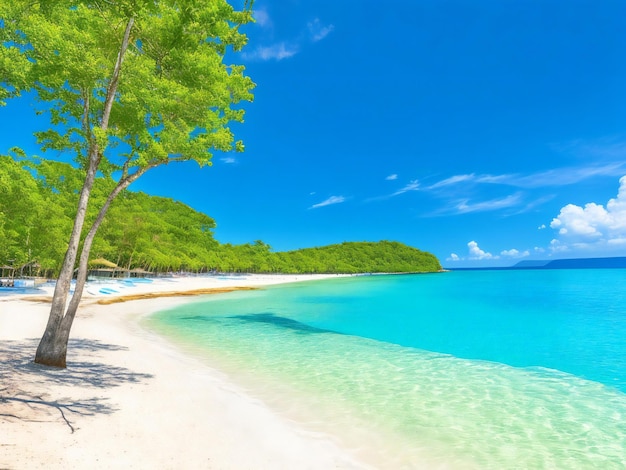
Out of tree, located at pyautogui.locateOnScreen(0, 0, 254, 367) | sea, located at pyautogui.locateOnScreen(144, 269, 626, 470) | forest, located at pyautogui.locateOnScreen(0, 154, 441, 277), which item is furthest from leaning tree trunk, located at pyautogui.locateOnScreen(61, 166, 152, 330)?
sea, located at pyautogui.locateOnScreen(144, 269, 626, 470)

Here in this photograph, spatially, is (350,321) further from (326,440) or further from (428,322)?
(326,440)

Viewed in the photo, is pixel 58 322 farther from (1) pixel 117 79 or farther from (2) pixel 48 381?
(1) pixel 117 79

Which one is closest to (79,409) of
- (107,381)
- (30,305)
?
(107,381)

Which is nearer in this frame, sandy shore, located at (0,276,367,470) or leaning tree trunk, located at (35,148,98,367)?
sandy shore, located at (0,276,367,470)

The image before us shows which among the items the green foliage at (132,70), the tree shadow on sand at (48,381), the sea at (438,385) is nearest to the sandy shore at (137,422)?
the tree shadow on sand at (48,381)

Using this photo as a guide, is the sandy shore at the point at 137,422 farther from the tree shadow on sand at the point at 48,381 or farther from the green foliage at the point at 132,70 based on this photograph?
the green foliage at the point at 132,70

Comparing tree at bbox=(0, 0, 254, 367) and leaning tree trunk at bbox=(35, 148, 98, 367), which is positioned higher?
tree at bbox=(0, 0, 254, 367)

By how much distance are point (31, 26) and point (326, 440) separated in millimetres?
10884

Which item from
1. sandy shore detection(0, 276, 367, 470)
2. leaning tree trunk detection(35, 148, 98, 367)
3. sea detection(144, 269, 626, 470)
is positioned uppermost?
leaning tree trunk detection(35, 148, 98, 367)

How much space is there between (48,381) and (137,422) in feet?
9.96

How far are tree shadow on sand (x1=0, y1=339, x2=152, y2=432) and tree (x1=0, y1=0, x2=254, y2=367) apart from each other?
69 centimetres

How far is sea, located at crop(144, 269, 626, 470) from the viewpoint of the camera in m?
6.71

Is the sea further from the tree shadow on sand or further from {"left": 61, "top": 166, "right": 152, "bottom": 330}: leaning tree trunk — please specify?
{"left": 61, "top": 166, "right": 152, "bottom": 330}: leaning tree trunk

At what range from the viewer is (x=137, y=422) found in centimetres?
614
